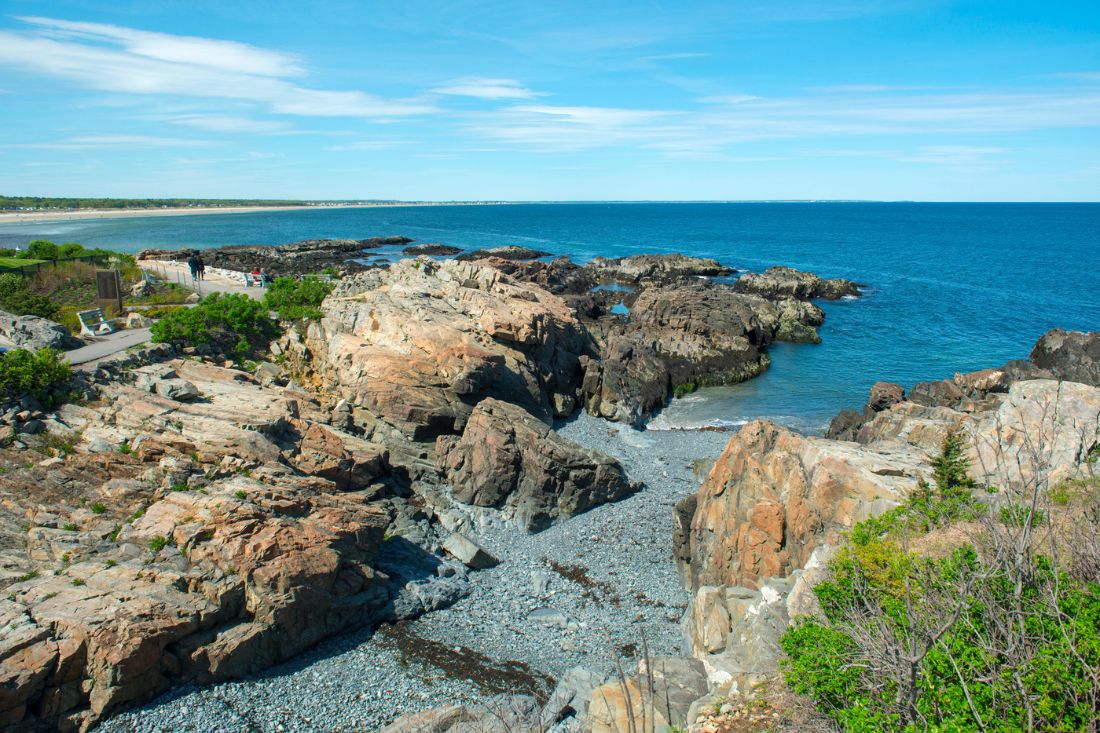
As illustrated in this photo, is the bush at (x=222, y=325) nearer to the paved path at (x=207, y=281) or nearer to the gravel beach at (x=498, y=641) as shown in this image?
the paved path at (x=207, y=281)

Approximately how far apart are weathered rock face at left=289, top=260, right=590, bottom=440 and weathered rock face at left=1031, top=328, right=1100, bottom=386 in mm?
24318

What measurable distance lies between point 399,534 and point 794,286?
55526mm

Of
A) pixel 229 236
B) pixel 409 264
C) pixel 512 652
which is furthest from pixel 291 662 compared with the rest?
pixel 229 236

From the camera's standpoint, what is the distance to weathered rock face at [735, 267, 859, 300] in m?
64.6

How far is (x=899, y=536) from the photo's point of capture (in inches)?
464

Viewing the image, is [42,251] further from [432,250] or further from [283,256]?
[432,250]

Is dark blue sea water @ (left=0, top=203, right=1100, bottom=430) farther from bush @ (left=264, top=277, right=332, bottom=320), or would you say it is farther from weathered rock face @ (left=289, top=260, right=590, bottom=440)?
bush @ (left=264, top=277, right=332, bottom=320)

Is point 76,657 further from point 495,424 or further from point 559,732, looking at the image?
point 495,424

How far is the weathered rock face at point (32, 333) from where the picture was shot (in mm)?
23495

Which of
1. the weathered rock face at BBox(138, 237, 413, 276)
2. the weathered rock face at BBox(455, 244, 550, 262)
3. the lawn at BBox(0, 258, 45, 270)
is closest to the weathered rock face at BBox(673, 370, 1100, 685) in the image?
the lawn at BBox(0, 258, 45, 270)

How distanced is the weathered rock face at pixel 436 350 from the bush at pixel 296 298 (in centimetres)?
88

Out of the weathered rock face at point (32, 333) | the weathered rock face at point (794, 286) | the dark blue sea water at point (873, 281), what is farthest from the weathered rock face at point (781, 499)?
the weathered rock face at point (794, 286)

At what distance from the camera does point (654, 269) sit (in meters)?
77.3

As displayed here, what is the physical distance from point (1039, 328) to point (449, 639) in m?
55.0
